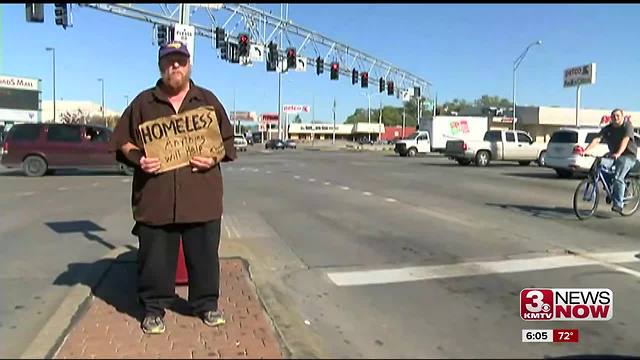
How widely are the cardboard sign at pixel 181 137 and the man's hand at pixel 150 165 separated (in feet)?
0.10

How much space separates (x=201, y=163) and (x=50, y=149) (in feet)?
64.2

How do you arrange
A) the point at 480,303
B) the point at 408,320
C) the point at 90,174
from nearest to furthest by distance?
the point at 408,320, the point at 480,303, the point at 90,174

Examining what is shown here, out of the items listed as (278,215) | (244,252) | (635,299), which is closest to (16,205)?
(278,215)

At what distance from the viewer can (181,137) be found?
4.73m

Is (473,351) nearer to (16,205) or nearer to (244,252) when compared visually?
(244,252)

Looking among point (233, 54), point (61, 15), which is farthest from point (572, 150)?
point (233, 54)

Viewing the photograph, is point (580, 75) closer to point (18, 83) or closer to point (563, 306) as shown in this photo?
point (563, 306)

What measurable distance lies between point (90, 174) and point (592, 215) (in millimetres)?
18059

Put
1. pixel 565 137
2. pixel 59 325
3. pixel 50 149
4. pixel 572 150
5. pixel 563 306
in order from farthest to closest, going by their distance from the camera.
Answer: pixel 565 137
pixel 50 149
pixel 572 150
pixel 563 306
pixel 59 325

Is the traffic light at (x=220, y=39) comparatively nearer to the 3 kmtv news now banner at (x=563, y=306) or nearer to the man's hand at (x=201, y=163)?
the 3 kmtv news now banner at (x=563, y=306)

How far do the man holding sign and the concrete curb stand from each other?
2.00ft

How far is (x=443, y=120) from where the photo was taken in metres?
52.1

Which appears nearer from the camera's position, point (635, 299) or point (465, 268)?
point (635, 299)

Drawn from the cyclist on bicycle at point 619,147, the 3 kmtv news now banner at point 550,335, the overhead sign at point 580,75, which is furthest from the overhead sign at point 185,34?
the overhead sign at point 580,75
